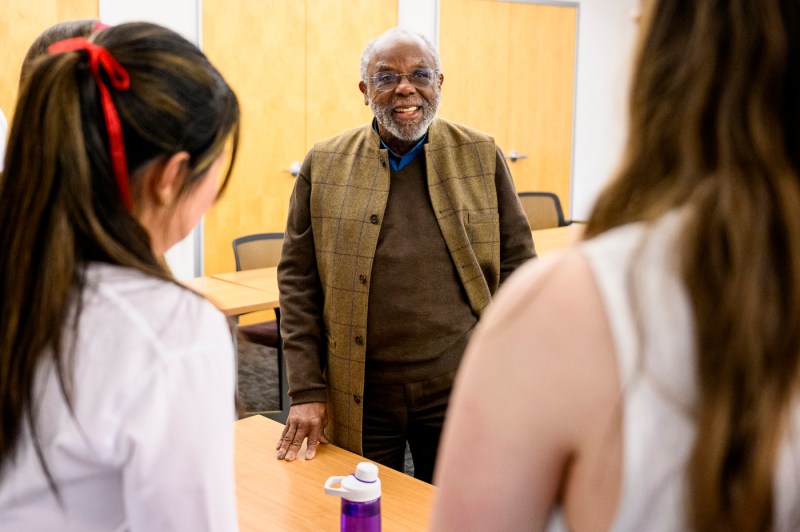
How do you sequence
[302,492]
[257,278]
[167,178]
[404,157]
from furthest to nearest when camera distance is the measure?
[257,278] < [404,157] < [302,492] < [167,178]

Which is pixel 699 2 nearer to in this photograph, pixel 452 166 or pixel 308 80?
pixel 452 166

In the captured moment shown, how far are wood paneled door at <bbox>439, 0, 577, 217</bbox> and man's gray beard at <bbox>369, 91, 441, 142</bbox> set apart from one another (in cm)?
453

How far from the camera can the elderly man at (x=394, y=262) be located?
6.81 ft

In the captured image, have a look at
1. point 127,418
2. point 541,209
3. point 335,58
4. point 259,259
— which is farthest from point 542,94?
Result: point 127,418

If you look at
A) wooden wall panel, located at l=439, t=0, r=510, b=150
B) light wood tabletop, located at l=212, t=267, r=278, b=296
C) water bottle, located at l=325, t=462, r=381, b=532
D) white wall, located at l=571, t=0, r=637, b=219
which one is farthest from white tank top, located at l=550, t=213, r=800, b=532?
white wall, located at l=571, t=0, r=637, b=219

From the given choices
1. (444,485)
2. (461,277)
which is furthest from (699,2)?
(461,277)

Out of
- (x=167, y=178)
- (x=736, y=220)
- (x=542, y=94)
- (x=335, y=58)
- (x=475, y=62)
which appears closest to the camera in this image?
(x=736, y=220)

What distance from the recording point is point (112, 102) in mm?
905

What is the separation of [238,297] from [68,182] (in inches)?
105

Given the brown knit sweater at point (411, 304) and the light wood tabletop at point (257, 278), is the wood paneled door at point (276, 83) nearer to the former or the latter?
the light wood tabletop at point (257, 278)

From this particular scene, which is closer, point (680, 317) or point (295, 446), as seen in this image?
point (680, 317)

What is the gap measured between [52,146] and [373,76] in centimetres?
145

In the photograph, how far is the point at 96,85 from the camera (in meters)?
0.91

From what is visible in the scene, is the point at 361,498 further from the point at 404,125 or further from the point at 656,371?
the point at 404,125
